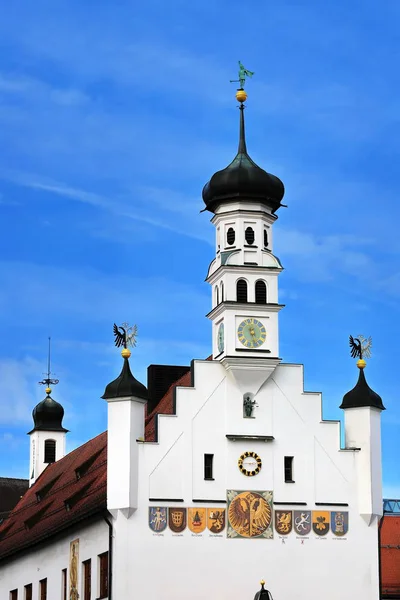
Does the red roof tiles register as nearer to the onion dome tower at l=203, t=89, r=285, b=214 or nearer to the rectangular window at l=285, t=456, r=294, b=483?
the rectangular window at l=285, t=456, r=294, b=483

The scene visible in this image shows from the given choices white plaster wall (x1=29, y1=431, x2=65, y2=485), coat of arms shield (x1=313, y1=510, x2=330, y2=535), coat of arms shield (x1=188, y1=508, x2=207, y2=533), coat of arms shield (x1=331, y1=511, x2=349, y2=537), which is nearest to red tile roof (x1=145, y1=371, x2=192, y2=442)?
coat of arms shield (x1=188, y1=508, x2=207, y2=533)

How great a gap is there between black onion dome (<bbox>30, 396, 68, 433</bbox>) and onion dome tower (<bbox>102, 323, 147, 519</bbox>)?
1371 inches

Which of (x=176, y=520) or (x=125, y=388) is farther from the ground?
(x=125, y=388)

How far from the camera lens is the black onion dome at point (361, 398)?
67.4 meters

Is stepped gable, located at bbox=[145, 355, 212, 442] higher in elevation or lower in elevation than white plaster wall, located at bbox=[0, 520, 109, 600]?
higher

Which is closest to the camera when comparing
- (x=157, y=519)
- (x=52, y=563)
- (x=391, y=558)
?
(x=157, y=519)

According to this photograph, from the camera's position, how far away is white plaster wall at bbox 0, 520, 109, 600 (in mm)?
66562

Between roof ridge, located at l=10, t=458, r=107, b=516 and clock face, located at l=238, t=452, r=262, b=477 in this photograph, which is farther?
roof ridge, located at l=10, t=458, r=107, b=516

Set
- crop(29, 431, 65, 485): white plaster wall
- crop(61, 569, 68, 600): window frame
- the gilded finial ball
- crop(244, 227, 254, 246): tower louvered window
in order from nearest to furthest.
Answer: crop(244, 227, 254, 246): tower louvered window → crop(61, 569, 68, 600): window frame → the gilded finial ball → crop(29, 431, 65, 485): white plaster wall

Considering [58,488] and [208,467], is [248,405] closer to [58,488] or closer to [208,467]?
[208,467]

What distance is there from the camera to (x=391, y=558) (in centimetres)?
8856

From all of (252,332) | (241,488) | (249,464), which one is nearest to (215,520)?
(241,488)

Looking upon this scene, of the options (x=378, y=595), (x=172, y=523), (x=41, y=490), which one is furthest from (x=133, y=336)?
(x=41, y=490)

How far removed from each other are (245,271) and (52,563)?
1606 cm
